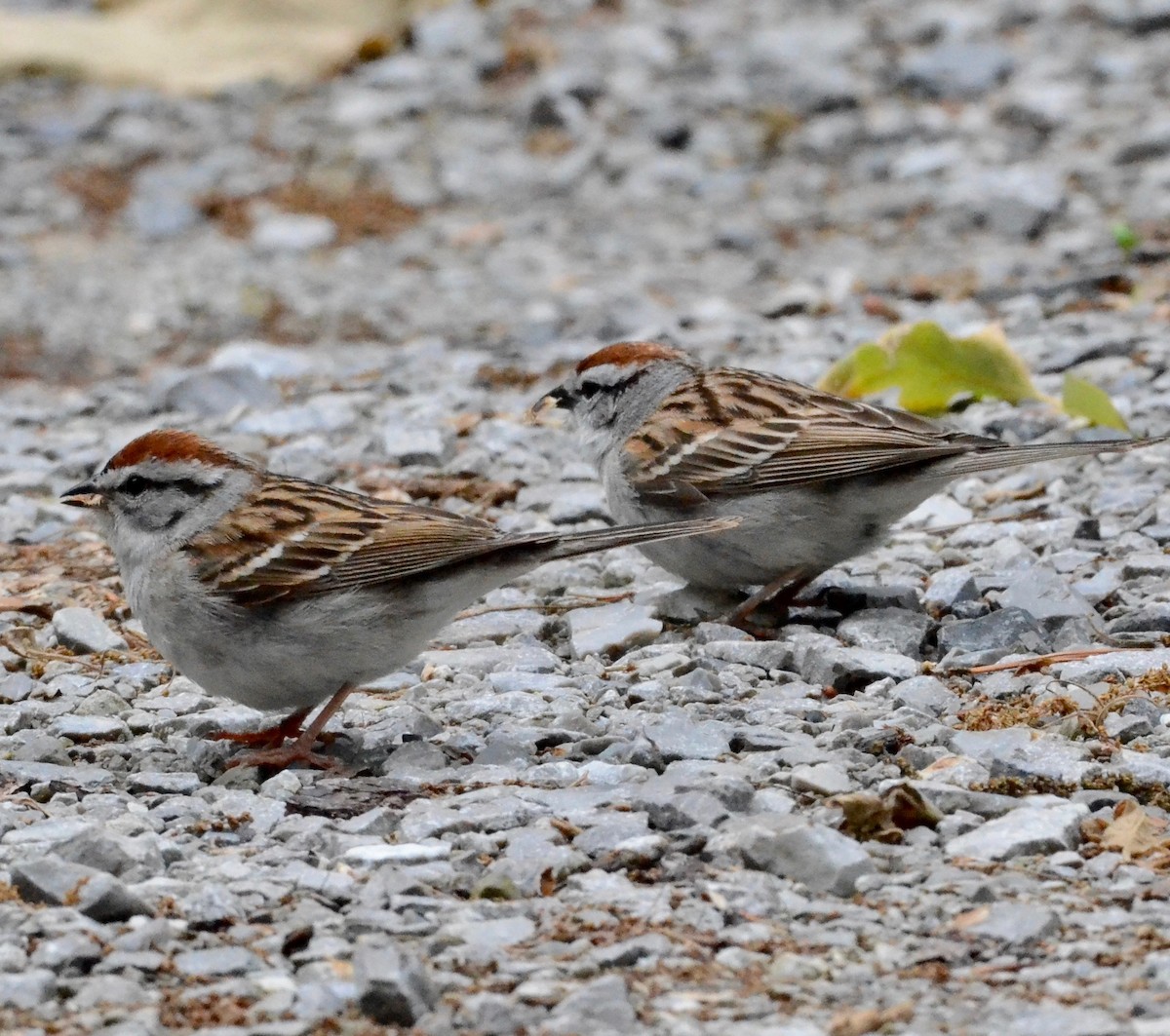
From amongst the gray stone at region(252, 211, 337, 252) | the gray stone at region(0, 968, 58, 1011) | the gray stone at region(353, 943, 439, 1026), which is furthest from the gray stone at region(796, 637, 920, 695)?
the gray stone at region(252, 211, 337, 252)

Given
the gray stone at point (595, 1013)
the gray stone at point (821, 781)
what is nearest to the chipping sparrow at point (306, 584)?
the gray stone at point (821, 781)

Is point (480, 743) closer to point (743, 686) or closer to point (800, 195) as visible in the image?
point (743, 686)

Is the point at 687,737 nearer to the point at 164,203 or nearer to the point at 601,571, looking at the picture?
the point at 601,571

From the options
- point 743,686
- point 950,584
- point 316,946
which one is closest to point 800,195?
point 950,584

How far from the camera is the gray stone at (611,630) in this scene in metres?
6.20

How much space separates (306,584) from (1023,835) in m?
2.12

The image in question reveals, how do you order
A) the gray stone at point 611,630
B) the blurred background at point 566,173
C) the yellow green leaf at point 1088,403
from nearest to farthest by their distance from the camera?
the gray stone at point 611,630, the yellow green leaf at point 1088,403, the blurred background at point 566,173

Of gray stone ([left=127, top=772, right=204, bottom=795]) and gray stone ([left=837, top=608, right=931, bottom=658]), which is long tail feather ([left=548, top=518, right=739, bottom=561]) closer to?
gray stone ([left=837, top=608, right=931, bottom=658])

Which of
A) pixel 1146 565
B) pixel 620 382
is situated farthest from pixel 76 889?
pixel 1146 565

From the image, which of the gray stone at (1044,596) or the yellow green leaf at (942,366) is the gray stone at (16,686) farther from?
the yellow green leaf at (942,366)

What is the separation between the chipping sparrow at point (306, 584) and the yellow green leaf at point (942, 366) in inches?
104

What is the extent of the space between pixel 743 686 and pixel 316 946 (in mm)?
2078

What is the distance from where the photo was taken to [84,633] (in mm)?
6379

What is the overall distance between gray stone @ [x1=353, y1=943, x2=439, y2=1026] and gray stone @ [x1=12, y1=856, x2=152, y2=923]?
66 cm
